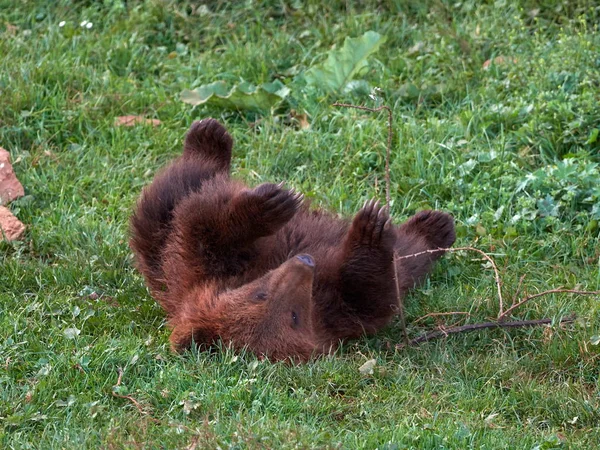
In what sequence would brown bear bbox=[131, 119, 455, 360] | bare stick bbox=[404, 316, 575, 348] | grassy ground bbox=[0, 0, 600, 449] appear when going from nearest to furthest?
grassy ground bbox=[0, 0, 600, 449] < brown bear bbox=[131, 119, 455, 360] < bare stick bbox=[404, 316, 575, 348]

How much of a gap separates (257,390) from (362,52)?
368cm

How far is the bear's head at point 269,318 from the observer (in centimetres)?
529

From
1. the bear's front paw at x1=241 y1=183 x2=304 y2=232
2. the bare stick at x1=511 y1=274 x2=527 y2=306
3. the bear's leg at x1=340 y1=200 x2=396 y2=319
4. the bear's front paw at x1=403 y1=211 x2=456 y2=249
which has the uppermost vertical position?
the bear's front paw at x1=241 y1=183 x2=304 y2=232

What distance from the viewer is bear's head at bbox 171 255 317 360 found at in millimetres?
5289

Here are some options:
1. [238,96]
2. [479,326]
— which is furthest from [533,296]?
[238,96]

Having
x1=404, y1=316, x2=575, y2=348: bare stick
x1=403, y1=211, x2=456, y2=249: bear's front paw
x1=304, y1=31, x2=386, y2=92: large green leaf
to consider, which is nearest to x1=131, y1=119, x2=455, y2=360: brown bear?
x1=403, y1=211, x2=456, y2=249: bear's front paw

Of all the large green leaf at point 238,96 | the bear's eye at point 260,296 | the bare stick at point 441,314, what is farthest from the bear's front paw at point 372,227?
the large green leaf at point 238,96

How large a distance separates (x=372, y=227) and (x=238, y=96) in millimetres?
2531

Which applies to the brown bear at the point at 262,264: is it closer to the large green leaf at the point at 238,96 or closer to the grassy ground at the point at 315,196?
the grassy ground at the point at 315,196

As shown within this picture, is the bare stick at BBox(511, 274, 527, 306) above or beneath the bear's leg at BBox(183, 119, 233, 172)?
beneath

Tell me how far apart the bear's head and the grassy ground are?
0.14 m

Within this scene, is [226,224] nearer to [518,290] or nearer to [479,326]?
[479,326]

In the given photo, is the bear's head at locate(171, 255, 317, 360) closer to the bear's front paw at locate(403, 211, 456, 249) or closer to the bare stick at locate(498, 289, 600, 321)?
the bare stick at locate(498, 289, 600, 321)

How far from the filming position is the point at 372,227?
564cm
